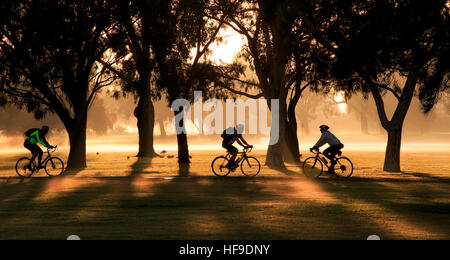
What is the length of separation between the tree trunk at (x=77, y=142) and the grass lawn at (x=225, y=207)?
624 centimetres

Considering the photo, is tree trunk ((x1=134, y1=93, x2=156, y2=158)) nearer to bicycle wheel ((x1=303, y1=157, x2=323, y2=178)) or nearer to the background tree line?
the background tree line

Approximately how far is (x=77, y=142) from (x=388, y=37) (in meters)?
15.1

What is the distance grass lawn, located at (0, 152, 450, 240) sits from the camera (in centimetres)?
1081

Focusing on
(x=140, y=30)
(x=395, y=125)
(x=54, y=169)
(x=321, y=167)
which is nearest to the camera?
(x=321, y=167)

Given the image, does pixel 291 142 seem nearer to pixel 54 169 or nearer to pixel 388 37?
pixel 388 37

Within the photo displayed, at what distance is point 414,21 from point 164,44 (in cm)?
1141

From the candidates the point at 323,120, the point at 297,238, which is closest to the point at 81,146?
the point at 297,238

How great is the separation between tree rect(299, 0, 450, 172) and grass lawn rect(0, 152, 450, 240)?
4.15 meters

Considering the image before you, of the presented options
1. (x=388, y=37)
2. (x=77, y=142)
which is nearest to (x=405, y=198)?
(x=388, y=37)

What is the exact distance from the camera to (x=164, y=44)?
2853 centimetres

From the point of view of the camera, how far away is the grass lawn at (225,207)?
10.8 m

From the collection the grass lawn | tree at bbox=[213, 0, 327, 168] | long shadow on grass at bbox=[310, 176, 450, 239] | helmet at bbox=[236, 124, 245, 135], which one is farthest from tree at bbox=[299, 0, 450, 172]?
helmet at bbox=[236, 124, 245, 135]

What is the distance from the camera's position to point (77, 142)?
3006cm
